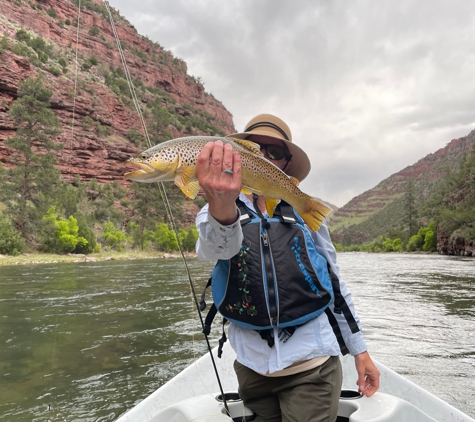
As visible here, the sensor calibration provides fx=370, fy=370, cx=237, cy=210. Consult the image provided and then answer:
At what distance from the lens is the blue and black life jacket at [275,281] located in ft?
5.79

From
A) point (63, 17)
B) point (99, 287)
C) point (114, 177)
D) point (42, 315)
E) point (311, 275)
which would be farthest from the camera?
point (63, 17)

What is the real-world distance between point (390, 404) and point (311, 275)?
4.58 feet

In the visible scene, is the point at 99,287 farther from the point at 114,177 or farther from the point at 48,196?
the point at 114,177

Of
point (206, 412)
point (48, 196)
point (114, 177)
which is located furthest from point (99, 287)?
point (114, 177)

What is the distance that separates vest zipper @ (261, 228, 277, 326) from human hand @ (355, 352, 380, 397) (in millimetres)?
672

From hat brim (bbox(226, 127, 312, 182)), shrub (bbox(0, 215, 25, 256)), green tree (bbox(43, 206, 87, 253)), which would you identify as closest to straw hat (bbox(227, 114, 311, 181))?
hat brim (bbox(226, 127, 312, 182))

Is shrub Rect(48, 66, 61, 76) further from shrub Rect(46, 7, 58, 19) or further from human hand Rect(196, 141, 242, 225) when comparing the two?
human hand Rect(196, 141, 242, 225)

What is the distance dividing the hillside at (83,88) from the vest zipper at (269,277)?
3280cm

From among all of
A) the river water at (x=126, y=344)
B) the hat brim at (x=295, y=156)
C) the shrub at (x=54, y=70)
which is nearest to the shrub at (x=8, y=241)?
the river water at (x=126, y=344)

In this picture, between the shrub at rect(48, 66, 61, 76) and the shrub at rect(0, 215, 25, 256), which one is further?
the shrub at rect(48, 66, 61, 76)

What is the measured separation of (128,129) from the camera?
7088cm

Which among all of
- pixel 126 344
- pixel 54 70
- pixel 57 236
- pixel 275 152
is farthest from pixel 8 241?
pixel 54 70

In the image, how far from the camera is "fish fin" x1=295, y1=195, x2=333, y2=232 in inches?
76.0

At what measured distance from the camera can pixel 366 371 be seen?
211cm
